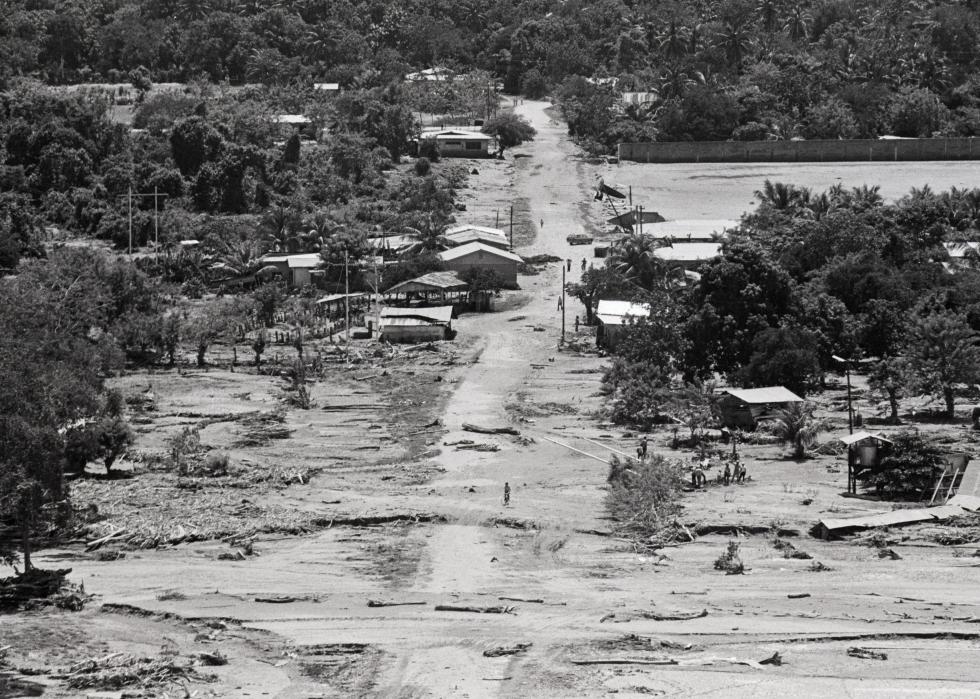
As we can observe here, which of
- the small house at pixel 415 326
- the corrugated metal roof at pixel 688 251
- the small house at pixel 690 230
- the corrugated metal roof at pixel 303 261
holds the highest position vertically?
the small house at pixel 690 230

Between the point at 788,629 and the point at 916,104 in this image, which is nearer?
the point at 788,629

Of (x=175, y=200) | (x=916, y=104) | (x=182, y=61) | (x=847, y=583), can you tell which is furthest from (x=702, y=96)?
(x=847, y=583)

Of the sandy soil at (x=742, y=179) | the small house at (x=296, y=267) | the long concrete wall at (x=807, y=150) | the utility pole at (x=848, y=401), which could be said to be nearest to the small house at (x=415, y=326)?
the small house at (x=296, y=267)

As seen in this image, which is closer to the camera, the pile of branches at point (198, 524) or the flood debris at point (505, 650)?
the flood debris at point (505, 650)

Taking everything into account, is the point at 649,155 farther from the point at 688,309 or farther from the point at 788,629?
the point at 788,629

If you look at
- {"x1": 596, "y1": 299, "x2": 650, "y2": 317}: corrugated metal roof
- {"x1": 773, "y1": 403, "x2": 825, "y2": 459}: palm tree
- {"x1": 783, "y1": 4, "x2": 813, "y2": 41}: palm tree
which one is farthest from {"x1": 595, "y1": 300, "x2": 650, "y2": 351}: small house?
{"x1": 783, "y1": 4, "x2": 813, "y2": 41}: palm tree

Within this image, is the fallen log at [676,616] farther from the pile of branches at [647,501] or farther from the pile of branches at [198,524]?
the pile of branches at [198,524]
